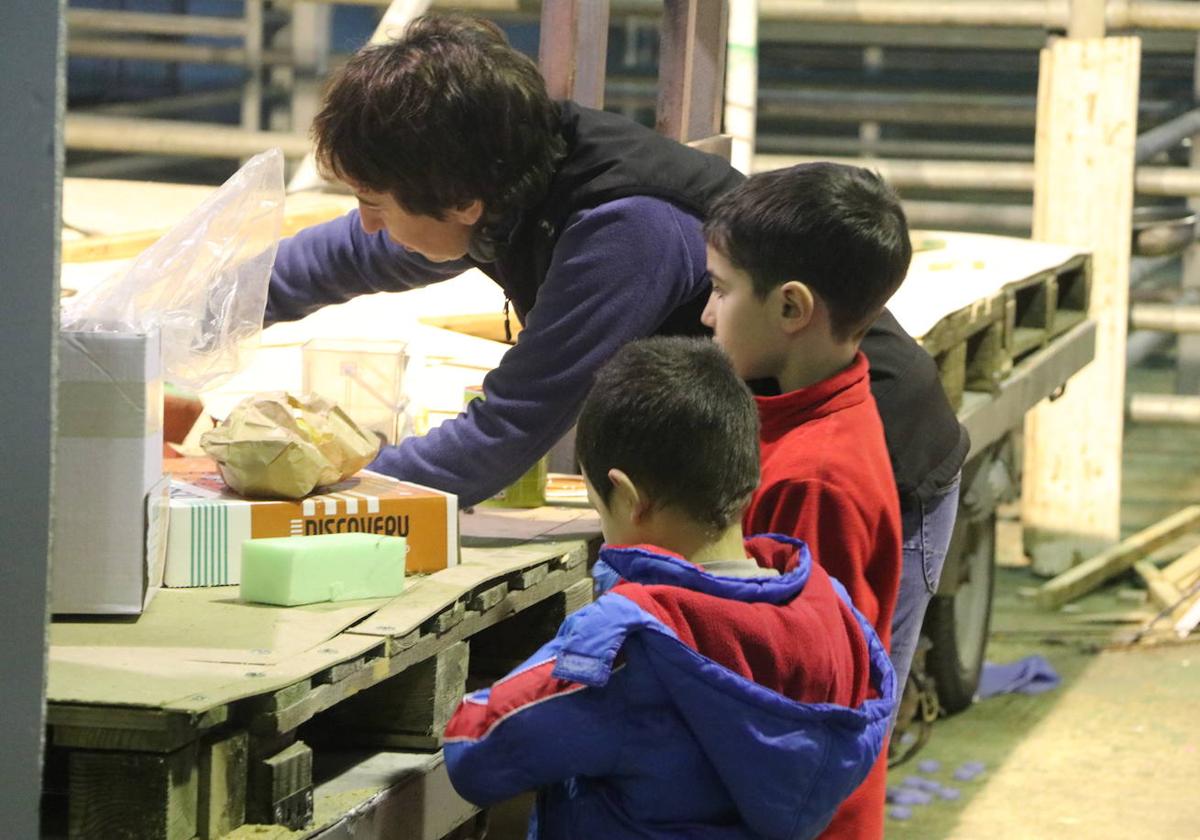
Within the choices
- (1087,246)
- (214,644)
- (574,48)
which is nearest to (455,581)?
(214,644)

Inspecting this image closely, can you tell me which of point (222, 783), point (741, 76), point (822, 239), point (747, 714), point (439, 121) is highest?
point (741, 76)

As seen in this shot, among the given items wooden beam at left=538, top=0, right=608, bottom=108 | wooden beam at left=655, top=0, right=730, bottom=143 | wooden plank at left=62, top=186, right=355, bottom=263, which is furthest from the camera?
wooden plank at left=62, top=186, right=355, bottom=263

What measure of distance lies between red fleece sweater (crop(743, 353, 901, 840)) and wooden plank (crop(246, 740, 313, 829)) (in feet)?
2.32

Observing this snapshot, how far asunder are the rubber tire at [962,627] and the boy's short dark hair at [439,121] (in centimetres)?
303

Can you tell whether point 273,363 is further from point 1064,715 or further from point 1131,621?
point 1131,621

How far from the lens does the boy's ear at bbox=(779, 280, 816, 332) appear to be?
101 inches

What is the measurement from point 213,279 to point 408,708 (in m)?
0.85

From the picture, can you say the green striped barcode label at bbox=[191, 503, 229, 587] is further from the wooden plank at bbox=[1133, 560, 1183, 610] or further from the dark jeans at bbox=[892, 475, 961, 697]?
the wooden plank at bbox=[1133, 560, 1183, 610]

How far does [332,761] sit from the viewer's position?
2.51m

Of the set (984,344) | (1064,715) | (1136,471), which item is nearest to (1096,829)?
(1064,715)

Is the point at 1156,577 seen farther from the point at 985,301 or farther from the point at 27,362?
the point at 27,362

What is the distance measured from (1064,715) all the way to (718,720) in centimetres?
418

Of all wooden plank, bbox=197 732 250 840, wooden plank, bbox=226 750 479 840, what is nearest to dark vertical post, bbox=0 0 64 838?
wooden plank, bbox=197 732 250 840

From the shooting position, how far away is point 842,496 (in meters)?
2.43
